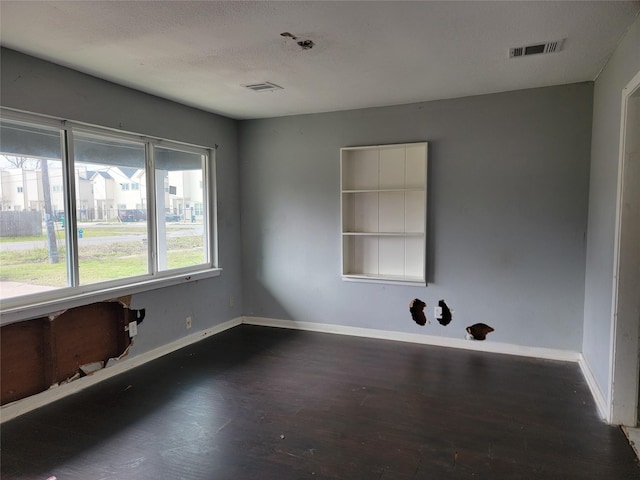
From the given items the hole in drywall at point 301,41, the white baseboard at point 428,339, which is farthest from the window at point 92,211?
the hole in drywall at point 301,41

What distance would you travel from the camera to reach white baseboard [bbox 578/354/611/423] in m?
2.68

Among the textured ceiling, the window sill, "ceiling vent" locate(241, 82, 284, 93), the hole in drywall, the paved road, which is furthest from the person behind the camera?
"ceiling vent" locate(241, 82, 284, 93)

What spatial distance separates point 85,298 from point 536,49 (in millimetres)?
3792

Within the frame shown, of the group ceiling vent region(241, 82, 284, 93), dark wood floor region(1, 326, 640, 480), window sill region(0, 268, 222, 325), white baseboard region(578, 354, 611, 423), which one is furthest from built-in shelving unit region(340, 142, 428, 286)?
window sill region(0, 268, 222, 325)

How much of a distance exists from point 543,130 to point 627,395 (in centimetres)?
230

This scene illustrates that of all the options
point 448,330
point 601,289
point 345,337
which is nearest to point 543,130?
point 601,289

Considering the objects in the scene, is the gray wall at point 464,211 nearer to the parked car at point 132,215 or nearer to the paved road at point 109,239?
the paved road at point 109,239

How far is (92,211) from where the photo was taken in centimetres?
337

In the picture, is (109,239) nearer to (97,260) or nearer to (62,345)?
(97,260)

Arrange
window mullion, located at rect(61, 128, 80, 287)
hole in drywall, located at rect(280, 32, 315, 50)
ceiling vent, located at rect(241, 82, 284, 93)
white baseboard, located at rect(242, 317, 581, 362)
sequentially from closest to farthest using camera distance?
hole in drywall, located at rect(280, 32, 315, 50)
window mullion, located at rect(61, 128, 80, 287)
ceiling vent, located at rect(241, 82, 284, 93)
white baseboard, located at rect(242, 317, 581, 362)

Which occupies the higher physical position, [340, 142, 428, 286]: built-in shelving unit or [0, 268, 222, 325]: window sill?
[340, 142, 428, 286]: built-in shelving unit

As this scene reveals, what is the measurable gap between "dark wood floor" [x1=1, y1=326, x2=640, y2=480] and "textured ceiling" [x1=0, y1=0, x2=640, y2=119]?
2493mm

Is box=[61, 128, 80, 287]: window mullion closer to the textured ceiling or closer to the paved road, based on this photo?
the paved road

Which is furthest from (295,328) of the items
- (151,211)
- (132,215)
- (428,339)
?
(132,215)
